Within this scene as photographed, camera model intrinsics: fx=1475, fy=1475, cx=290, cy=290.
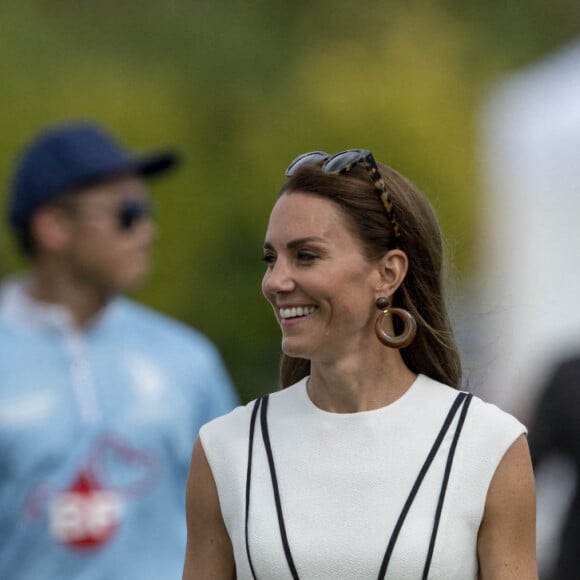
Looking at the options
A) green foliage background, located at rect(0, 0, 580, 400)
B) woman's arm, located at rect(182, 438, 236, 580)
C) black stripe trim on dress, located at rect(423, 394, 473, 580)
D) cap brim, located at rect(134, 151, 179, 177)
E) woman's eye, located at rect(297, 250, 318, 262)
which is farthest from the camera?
green foliage background, located at rect(0, 0, 580, 400)

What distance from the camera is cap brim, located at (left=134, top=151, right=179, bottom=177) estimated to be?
625 cm

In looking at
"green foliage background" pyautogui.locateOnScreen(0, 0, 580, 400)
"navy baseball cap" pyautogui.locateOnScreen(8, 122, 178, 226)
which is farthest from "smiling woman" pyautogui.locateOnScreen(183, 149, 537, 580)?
"green foliage background" pyautogui.locateOnScreen(0, 0, 580, 400)

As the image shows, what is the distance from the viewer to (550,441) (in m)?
4.77

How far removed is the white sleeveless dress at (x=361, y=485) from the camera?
273 centimetres

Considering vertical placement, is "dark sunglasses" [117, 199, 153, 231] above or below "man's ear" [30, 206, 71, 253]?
above

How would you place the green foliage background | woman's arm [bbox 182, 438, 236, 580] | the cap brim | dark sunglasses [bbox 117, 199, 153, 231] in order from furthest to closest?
1. the green foliage background
2. the cap brim
3. dark sunglasses [bbox 117, 199, 153, 231]
4. woman's arm [bbox 182, 438, 236, 580]

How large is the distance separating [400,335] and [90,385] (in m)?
2.97

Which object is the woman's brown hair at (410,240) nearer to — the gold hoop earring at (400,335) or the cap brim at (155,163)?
the gold hoop earring at (400,335)

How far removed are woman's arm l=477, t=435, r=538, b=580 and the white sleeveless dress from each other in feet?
0.06

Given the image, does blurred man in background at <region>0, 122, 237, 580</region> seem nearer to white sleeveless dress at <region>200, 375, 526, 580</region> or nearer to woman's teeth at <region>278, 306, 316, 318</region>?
white sleeveless dress at <region>200, 375, 526, 580</region>

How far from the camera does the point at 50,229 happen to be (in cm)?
618

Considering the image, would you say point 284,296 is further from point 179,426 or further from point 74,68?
point 74,68

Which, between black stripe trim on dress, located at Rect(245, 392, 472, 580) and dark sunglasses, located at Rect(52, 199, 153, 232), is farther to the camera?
dark sunglasses, located at Rect(52, 199, 153, 232)

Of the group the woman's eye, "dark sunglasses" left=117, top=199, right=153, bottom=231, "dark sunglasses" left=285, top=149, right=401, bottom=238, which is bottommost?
"dark sunglasses" left=117, top=199, right=153, bottom=231
